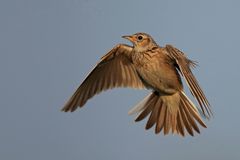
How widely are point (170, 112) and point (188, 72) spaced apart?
3.85 feet

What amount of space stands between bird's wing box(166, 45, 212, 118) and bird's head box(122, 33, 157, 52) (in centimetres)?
28

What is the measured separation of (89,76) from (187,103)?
1582 millimetres

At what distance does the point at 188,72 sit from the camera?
741cm

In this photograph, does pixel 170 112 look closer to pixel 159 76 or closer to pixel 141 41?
pixel 159 76

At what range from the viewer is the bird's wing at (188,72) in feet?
23.0

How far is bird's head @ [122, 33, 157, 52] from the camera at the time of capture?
7.99m

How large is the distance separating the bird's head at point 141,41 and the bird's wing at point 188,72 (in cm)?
28

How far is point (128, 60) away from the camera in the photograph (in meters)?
9.04

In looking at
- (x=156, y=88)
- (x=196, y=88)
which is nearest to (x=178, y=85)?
(x=156, y=88)

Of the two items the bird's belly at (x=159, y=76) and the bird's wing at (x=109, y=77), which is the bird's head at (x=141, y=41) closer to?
the bird's belly at (x=159, y=76)

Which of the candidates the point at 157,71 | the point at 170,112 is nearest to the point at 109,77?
the point at 170,112

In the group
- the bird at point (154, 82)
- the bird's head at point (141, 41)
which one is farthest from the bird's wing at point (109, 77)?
the bird's head at point (141, 41)

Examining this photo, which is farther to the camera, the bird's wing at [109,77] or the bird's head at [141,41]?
the bird's wing at [109,77]

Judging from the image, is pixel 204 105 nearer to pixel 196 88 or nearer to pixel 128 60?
pixel 196 88
